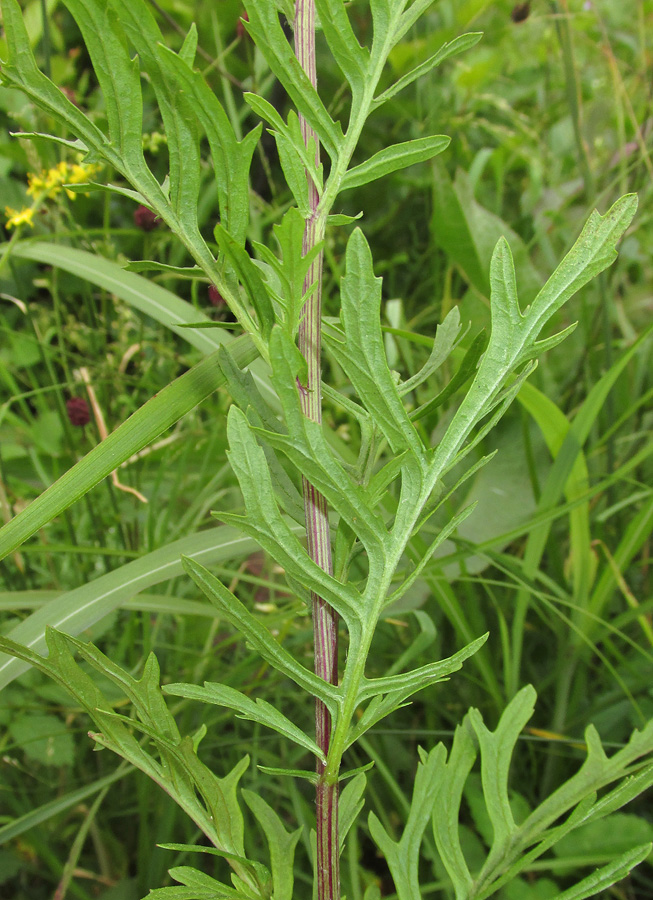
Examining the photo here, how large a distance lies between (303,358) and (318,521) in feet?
0.25

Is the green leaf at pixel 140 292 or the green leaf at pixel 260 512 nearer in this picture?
the green leaf at pixel 260 512

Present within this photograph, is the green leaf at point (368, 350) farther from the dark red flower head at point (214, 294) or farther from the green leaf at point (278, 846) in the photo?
the green leaf at point (278, 846)

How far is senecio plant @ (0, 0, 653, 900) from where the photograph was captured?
0.79 ft

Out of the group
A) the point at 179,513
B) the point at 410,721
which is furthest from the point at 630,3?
the point at 410,721

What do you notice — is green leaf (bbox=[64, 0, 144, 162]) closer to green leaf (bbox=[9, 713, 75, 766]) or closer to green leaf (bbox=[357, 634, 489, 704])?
green leaf (bbox=[357, 634, 489, 704])

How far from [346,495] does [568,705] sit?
61cm

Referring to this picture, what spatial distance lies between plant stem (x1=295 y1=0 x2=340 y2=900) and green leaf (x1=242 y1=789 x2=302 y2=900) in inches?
0.9

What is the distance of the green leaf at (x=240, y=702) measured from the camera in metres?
0.27

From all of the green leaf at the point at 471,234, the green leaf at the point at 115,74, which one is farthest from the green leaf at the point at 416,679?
the green leaf at the point at 471,234

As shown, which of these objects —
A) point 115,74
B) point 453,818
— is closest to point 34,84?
point 115,74

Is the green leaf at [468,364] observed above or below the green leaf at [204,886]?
above

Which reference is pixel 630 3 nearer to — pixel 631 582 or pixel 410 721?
pixel 631 582

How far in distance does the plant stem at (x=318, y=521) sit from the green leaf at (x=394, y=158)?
0.02 meters

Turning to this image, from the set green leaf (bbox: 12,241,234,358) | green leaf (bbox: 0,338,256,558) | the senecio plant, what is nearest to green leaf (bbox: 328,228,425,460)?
the senecio plant
